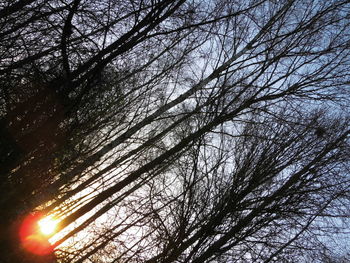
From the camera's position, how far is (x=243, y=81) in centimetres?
360

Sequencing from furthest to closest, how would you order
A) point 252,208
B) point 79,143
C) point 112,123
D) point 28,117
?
1. point 112,123
2. point 79,143
3. point 252,208
4. point 28,117

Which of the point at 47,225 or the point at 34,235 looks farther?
the point at 47,225

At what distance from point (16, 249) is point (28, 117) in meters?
1.36

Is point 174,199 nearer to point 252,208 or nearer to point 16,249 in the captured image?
point 252,208

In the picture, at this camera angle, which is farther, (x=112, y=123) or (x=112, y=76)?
(x=112, y=123)

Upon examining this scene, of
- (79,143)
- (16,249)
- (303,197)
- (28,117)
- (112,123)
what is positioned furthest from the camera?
(112,123)

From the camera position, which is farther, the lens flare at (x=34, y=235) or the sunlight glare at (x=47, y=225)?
the sunlight glare at (x=47, y=225)

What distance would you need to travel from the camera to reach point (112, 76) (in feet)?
12.4

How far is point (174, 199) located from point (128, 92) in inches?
87.8

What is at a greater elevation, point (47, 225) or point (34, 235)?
point (47, 225)

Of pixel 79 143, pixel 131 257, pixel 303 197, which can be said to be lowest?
pixel 303 197

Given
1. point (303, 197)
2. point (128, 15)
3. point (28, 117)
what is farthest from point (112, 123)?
point (303, 197)

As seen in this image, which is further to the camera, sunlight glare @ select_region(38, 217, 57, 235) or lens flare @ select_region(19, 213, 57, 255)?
sunlight glare @ select_region(38, 217, 57, 235)

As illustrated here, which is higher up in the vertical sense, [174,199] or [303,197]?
[174,199]
